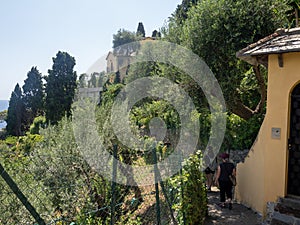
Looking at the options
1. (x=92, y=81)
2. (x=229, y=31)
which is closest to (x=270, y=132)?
(x=229, y=31)

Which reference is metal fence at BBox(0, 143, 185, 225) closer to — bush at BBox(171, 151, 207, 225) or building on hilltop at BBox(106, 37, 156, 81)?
bush at BBox(171, 151, 207, 225)

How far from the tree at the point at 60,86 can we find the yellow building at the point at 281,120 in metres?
24.0

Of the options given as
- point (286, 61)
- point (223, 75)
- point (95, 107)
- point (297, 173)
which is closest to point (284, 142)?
point (297, 173)

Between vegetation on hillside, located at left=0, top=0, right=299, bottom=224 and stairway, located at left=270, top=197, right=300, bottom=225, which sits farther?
vegetation on hillside, located at left=0, top=0, right=299, bottom=224

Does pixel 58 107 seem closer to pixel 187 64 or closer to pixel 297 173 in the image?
pixel 187 64

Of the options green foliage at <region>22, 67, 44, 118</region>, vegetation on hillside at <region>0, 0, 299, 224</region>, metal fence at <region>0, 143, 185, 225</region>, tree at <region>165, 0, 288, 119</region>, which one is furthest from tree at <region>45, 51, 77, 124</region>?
tree at <region>165, 0, 288, 119</region>

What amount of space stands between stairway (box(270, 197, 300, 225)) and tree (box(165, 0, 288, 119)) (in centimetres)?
448

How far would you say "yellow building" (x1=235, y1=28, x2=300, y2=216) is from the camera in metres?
5.61

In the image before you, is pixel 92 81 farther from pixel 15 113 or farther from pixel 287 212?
pixel 287 212

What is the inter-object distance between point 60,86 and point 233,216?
2576cm

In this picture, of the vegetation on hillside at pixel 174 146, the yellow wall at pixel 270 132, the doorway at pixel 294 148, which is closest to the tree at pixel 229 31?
the vegetation on hillside at pixel 174 146

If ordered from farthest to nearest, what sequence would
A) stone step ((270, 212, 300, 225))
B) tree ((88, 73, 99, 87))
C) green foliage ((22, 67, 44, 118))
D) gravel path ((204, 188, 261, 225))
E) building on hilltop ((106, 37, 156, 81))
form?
building on hilltop ((106, 37, 156, 81))
green foliage ((22, 67, 44, 118))
tree ((88, 73, 99, 87))
gravel path ((204, 188, 261, 225))
stone step ((270, 212, 300, 225))

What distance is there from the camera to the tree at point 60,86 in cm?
2822

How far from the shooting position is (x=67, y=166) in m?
8.02
